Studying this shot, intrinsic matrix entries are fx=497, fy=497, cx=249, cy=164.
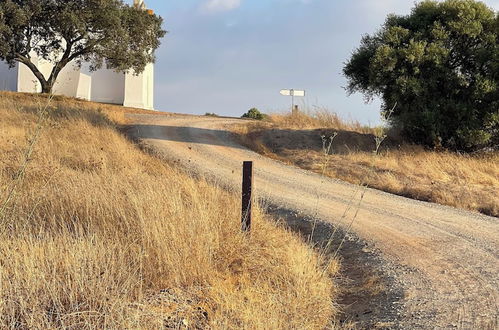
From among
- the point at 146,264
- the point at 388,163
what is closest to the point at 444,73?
the point at 388,163

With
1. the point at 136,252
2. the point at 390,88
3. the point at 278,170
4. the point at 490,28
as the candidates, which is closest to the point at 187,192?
the point at 136,252

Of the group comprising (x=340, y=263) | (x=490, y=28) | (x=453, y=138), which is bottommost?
(x=340, y=263)

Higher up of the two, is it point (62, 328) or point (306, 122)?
point (306, 122)

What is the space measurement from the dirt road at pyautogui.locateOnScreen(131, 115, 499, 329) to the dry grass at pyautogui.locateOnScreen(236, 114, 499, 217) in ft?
2.56

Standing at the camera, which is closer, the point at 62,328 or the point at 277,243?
the point at 62,328

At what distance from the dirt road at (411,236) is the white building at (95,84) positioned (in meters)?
21.3

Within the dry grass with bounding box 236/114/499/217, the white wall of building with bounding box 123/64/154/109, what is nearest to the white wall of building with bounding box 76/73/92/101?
the white wall of building with bounding box 123/64/154/109

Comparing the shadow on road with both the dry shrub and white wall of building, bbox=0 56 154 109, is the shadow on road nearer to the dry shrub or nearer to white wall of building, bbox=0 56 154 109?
the dry shrub

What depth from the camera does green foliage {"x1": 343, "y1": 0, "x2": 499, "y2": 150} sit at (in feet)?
50.3

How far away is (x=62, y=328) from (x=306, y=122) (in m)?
18.1

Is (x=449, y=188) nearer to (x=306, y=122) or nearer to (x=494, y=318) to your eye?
(x=494, y=318)

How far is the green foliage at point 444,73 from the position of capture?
50.3 ft

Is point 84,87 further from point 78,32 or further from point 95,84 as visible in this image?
point 78,32

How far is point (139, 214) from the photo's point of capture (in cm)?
536
